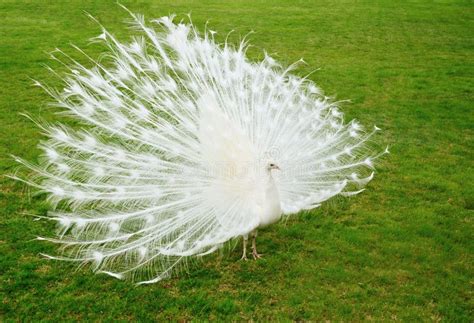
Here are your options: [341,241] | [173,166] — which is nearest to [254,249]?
[341,241]

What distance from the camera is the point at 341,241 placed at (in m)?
4.92

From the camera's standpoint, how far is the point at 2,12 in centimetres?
1345

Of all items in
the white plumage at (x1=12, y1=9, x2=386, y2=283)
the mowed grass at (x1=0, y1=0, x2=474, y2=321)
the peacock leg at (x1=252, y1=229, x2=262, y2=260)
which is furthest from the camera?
the peacock leg at (x1=252, y1=229, x2=262, y2=260)

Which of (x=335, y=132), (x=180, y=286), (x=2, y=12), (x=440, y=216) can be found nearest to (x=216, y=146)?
(x=180, y=286)

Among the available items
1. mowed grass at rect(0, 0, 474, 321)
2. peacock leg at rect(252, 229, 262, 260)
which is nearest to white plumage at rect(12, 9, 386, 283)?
peacock leg at rect(252, 229, 262, 260)

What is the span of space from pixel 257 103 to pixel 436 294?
2.48 metres

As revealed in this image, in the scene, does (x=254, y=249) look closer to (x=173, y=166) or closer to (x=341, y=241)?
(x=341, y=241)

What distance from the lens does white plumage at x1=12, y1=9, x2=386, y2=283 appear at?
4133mm

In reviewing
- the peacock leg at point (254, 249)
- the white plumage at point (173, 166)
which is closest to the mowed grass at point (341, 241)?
the peacock leg at point (254, 249)

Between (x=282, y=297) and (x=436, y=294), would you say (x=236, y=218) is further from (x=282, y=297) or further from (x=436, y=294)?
(x=436, y=294)

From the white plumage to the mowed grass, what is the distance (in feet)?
0.92

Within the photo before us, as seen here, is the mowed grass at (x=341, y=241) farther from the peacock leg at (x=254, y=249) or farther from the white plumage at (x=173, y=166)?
A: the white plumage at (x=173, y=166)

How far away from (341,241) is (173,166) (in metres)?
1.91

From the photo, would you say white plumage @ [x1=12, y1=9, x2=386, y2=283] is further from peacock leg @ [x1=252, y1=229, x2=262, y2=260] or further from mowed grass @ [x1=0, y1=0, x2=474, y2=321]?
mowed grass @ [x1=0, y1=0, x2=474, y2=321]
